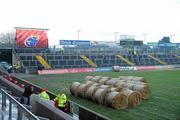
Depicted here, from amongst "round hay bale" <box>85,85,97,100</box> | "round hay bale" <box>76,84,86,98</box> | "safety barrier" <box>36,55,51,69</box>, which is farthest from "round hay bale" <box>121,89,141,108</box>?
"safety barrier" <box>36,55,51,69</box>

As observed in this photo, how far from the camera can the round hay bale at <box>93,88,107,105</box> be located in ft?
73.4

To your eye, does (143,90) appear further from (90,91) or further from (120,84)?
(90,91)

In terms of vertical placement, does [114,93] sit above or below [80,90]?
above

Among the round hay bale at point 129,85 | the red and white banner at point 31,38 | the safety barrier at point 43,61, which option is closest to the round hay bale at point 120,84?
the round hay bale at point 129,85

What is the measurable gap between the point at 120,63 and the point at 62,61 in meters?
12.9

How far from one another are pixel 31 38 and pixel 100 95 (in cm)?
4041

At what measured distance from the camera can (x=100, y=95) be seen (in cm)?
2247

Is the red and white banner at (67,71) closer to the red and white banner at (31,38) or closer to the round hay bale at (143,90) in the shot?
the red and white banner at (31,38)

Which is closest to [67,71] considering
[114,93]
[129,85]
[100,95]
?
[129,85]

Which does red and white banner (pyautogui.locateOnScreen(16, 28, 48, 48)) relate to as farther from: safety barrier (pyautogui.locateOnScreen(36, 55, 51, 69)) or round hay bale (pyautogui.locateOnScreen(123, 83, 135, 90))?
round hay bale (pyautogui.locateOnScreen(123, 83, 135, 90))

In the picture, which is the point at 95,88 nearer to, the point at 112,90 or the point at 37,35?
the point at 112,90

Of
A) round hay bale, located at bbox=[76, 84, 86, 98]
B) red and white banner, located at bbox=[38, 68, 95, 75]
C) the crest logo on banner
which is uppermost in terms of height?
the crest logo on banner

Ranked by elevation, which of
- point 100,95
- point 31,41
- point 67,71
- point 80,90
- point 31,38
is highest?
point 31,38

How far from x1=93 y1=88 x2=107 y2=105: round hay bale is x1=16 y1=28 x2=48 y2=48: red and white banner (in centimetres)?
3929
